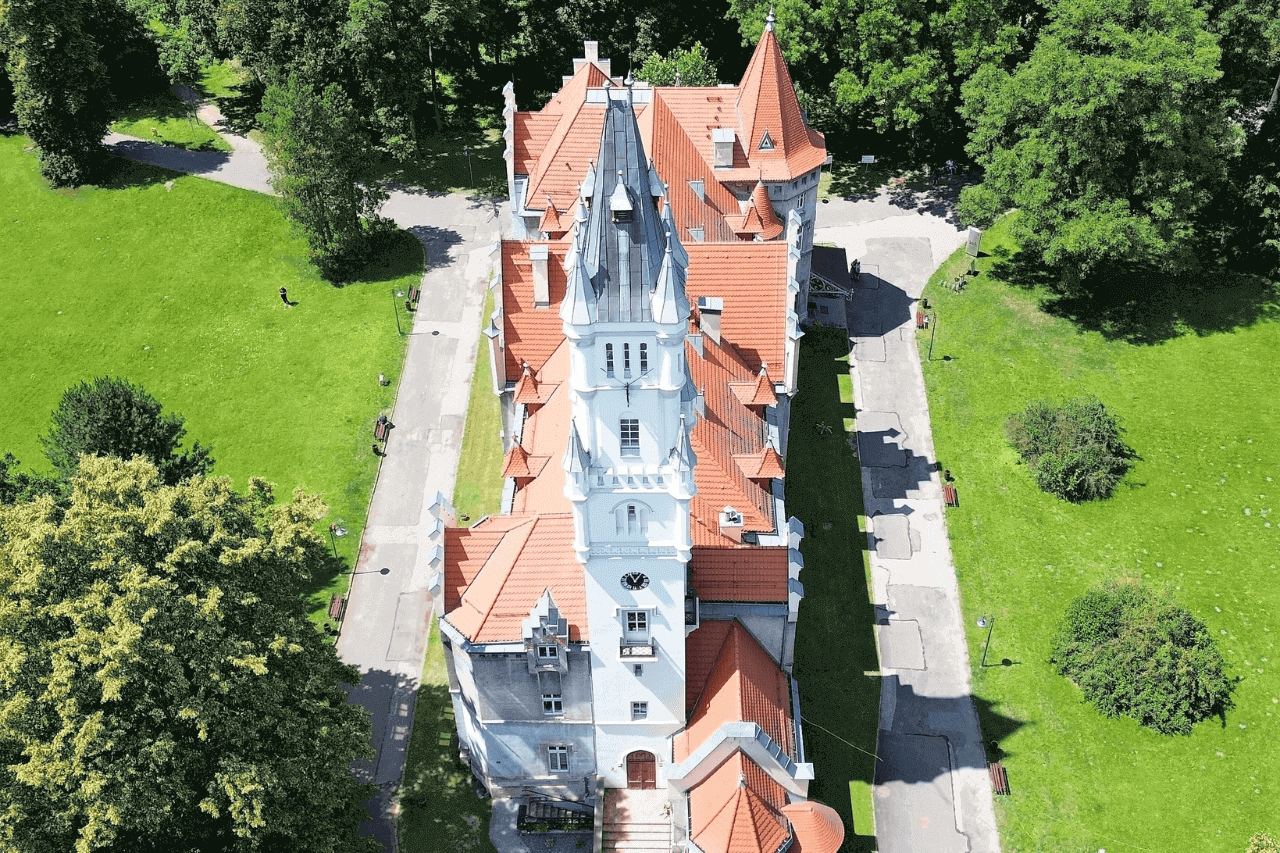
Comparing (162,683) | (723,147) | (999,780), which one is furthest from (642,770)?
(723,147)

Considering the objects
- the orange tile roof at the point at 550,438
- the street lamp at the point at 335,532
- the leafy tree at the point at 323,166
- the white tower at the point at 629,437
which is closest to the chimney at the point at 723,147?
the orange tile roof at the point at 550,438

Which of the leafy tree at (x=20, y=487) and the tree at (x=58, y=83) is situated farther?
the tree at (x=58, y=83)

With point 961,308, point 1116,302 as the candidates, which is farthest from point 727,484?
point 1116,302

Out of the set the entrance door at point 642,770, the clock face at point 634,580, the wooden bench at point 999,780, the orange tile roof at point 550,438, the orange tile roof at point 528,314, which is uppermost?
the orange tile roof at point 528,314

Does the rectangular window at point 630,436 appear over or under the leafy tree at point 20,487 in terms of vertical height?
over

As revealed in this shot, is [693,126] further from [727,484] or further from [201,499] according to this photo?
[201,499]

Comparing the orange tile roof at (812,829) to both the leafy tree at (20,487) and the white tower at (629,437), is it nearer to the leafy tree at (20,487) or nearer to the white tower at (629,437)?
the white tower at (629,437)

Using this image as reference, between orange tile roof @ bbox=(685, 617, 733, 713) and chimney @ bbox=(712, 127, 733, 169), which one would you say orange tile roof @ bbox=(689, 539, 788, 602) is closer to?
orange tile roof @ bbox=(685, 617, 733, 713)
